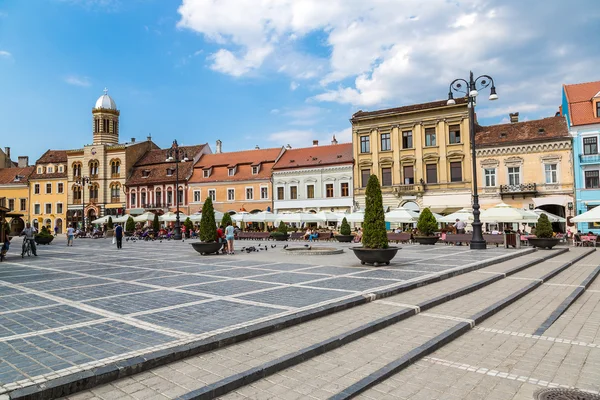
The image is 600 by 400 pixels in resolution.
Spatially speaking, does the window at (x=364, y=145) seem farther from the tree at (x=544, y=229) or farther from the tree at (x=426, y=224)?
the tree at (x=544, y=229)

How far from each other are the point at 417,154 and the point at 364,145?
5.43 meters

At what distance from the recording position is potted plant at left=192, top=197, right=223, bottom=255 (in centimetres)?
1842

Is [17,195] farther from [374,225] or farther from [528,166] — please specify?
[528,166]

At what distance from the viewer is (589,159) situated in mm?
32469

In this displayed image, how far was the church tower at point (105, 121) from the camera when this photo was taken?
198ft

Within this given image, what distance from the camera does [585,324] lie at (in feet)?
23.4

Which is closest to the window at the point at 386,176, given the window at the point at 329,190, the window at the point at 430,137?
the window at the point at 430,137

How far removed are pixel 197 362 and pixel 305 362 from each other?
128 centimetres

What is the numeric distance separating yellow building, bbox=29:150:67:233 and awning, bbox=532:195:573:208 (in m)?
58.0

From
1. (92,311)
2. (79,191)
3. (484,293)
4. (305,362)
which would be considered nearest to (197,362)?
(305,362)

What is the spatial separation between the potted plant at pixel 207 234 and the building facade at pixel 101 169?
4309 cm

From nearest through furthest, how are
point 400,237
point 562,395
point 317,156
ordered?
point 562,395
point 400,237
point 317,156

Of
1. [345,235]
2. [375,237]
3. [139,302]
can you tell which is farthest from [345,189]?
[139,302]

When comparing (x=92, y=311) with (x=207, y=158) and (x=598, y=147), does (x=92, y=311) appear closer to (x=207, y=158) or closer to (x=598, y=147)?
(x=598, y=147)
